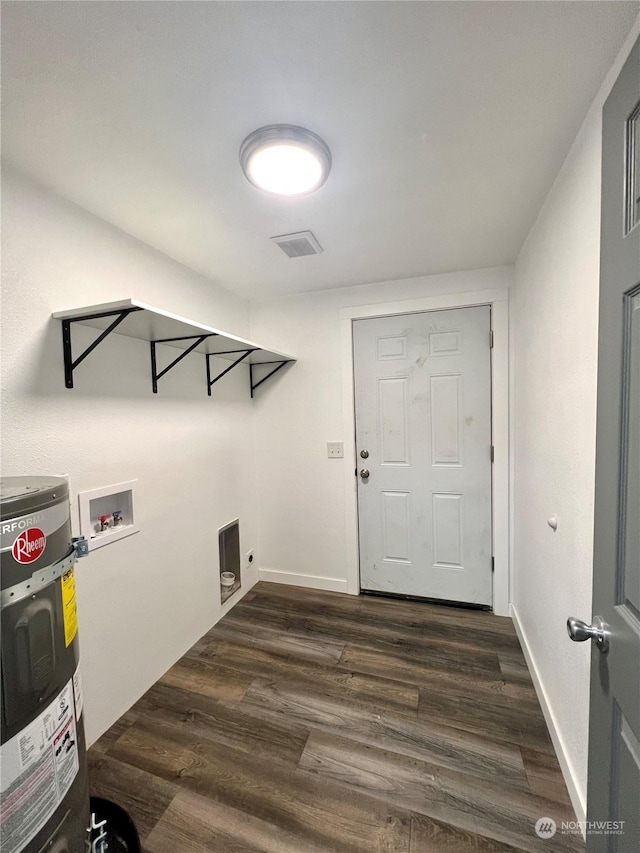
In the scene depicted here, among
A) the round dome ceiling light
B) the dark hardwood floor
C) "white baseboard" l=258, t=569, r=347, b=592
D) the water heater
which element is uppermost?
the round dome ceiling light

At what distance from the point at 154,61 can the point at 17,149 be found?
64cm

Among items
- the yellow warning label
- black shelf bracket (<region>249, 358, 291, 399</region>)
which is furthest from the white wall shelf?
the yellow warning label

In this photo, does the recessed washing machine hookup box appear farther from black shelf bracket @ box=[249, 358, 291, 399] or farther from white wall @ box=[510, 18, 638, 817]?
white wall @ box=[510, 18, 638, 817]

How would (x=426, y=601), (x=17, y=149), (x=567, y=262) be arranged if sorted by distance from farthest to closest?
1. (x=426, y=601)
2. (x=567, y=262)
3. (x=17, y=149)

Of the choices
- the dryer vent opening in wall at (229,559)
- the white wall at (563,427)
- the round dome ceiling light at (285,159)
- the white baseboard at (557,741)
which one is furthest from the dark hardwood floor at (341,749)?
the round dome ceiling light at (285,159)

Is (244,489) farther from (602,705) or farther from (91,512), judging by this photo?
(602,705)

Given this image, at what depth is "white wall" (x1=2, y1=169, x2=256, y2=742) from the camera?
1268mm

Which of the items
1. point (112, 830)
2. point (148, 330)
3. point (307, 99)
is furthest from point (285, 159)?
point (112, 830)

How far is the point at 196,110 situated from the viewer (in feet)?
3.32

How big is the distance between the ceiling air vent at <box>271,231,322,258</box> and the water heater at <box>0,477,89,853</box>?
1.49 metres

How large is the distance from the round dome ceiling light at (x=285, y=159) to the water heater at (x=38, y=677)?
1.16 meters

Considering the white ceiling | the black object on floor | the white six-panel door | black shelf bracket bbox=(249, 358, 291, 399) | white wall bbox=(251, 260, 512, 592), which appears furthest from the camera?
black shelf bracket bbox=(249, 358, 291, 399)

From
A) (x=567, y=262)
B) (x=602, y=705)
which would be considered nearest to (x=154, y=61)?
(x=567, y=262)

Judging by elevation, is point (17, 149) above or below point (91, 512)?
above
